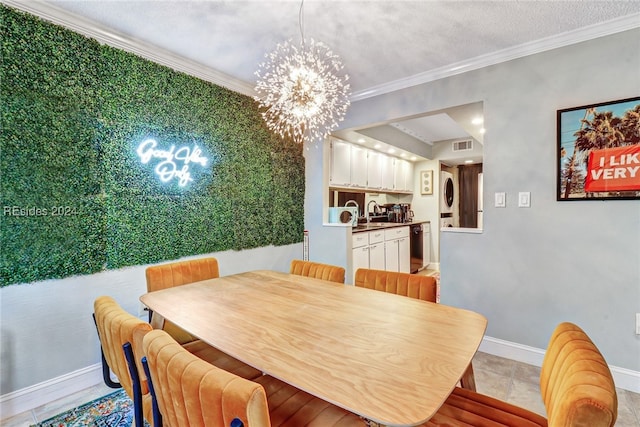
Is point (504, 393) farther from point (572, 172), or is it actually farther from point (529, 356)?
point (572, 172)

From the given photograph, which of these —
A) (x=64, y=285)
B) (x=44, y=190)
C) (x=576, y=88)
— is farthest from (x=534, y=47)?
(x=64, y=285)

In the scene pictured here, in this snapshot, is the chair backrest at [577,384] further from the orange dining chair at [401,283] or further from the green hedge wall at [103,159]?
the green hedge wall at [103,159]

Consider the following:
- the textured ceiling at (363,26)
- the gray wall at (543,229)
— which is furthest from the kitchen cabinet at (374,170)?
the textured ceiling at (363,26)

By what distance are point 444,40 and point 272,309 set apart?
2.40m

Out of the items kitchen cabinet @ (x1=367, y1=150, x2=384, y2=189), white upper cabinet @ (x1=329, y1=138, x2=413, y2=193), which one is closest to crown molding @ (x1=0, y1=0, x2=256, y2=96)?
white upper cabinet @ (x1=329, y1=138, x2=413, y2=193)

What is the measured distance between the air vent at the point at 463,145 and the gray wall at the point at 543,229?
3160 millimetres

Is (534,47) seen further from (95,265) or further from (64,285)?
(64,285)

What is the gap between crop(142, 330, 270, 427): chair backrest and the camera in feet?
2.38

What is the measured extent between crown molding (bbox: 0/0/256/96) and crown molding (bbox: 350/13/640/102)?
4.93 ft

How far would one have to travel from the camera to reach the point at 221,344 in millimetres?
1179

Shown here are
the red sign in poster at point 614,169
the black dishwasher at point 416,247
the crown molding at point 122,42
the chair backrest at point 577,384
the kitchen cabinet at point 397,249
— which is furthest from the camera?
the black dishwasher at point 416,247

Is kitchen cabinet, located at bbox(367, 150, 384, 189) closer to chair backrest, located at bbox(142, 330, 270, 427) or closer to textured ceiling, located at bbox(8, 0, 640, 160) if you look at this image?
textured ceiling, located at bbox(8, 0, 640, 160)

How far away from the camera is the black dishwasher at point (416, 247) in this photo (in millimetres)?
5434

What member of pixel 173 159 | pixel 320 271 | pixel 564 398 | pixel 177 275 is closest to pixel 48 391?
pixel 177 275
